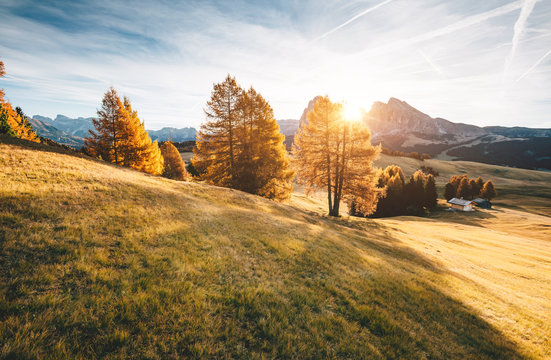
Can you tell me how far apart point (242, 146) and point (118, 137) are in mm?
14840

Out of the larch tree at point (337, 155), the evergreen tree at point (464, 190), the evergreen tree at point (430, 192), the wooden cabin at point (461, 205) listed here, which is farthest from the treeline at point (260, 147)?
the evergreen tree at point (464, 190)

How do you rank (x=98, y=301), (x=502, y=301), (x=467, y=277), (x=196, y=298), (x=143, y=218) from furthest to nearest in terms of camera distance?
(x=467, y=277) < (x=502, y=301) < (x=143, y=218) < (x=196, y=298) < (x=98, y=301)

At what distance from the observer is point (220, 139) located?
2392 cm

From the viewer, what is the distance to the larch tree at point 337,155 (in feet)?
74.1

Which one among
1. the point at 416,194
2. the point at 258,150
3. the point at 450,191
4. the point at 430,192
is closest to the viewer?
the point at 258,150

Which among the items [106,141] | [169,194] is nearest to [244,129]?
[169,194]

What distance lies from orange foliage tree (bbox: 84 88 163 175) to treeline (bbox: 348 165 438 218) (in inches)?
1699

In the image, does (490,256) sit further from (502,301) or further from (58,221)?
(58,221)

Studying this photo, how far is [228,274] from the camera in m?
6.09

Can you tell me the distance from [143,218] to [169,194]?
4828 millimetres

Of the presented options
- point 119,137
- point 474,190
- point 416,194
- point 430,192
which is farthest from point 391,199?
point 119,137

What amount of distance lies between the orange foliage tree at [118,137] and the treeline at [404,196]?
142 ft

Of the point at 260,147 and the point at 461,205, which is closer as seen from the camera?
the point at 260,147

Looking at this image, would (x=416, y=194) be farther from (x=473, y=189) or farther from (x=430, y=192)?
(x=473, y=189)
